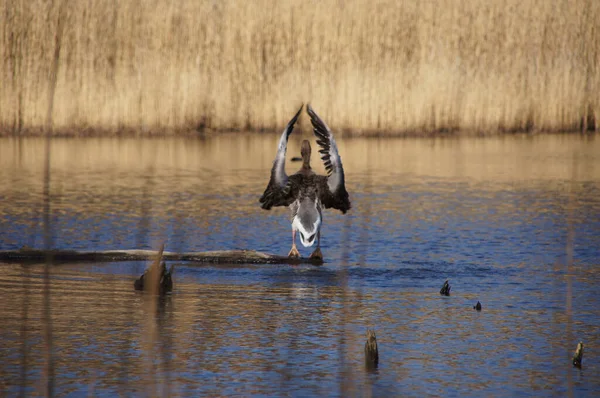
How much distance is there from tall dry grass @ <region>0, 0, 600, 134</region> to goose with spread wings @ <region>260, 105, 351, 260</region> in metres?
11.7

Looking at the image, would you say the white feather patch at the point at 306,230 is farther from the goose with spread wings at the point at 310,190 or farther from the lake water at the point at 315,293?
the lake water at the point at 315,293

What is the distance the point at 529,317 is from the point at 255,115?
13811 mm

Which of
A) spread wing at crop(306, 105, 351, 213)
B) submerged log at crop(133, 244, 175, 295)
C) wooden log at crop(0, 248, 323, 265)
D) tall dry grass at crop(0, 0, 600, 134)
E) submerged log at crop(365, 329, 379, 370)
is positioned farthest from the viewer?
tall dry grass at crop(0, 0, 600, 134)

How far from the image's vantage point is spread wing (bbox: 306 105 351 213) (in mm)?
9766

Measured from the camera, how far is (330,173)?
33.4ft

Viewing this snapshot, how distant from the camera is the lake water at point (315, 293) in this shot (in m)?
6.96

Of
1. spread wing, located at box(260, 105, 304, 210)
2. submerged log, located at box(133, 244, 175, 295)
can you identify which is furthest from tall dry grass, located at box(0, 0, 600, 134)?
submerged log, located at box(133, 244, 175, 295)

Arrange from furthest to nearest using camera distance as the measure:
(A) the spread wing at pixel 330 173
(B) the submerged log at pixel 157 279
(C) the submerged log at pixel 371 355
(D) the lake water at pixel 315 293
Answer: (A) the spread wing at pixel 330 173
(B) the submerged log at pixel 157 279
(C) the submerged log at pixel 371 355
(D) the lake water at pixel 315 293

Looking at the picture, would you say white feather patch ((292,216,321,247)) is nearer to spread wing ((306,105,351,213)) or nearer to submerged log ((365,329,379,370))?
spread wing ((306,105,351,213))

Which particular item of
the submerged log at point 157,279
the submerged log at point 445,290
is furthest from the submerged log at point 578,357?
the submerged log at point 157,279

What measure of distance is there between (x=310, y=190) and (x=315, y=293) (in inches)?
40.3

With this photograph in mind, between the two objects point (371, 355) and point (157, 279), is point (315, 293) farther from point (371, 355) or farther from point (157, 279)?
point (371, 355)

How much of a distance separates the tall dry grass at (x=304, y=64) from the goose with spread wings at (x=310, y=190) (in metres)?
11.7

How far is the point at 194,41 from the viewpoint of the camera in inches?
873
